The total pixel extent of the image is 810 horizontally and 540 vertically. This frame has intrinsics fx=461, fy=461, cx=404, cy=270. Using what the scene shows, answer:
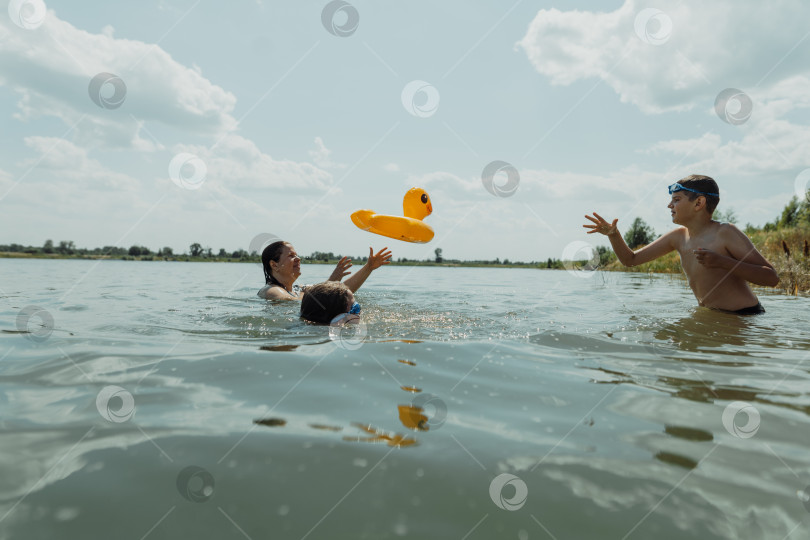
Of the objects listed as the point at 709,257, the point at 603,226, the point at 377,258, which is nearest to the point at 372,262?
the point at 377,258

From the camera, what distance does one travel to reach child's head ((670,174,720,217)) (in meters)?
6.43

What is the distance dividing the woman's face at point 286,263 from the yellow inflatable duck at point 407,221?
1915 millimetres

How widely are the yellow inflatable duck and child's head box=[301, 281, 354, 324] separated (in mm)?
1387

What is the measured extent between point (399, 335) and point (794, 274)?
12.1 m

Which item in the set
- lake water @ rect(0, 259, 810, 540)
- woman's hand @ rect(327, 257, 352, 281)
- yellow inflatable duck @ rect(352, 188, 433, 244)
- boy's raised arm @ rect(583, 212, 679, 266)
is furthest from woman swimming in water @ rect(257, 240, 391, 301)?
boy's raised arm @ rect(583, 212, 679, 266)

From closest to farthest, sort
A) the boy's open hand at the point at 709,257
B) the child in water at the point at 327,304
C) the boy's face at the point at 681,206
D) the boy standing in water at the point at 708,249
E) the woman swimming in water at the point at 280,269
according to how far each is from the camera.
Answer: the child in water at the point at 327,304, the boy's open hand at the point at 709,257, the boy standing in water at the point at 708,249, the boy's face at the point at 681,206, the woman swimming in water at the point at 280,269

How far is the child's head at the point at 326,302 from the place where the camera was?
18.2ft

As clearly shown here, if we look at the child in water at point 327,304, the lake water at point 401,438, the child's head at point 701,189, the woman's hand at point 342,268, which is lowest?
the lake water at point 401,438

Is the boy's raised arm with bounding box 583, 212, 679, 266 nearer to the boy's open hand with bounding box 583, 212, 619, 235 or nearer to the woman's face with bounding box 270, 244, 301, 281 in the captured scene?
the boy's open hand with bounding box 583, 212, 619, 235

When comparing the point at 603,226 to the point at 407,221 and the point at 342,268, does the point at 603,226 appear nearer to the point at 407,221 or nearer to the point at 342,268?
the point at 407,221

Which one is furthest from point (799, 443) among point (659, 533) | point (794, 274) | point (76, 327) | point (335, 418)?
→ point (794, 274)

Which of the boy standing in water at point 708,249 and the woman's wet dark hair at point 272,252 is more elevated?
the woman's wet dark hair at point 272,252

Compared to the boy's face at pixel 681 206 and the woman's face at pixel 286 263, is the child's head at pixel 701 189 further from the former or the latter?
the woman's face at pixel 286 263

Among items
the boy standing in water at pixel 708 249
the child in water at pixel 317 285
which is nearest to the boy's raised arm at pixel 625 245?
the boy standing in water at pixel 708 249
